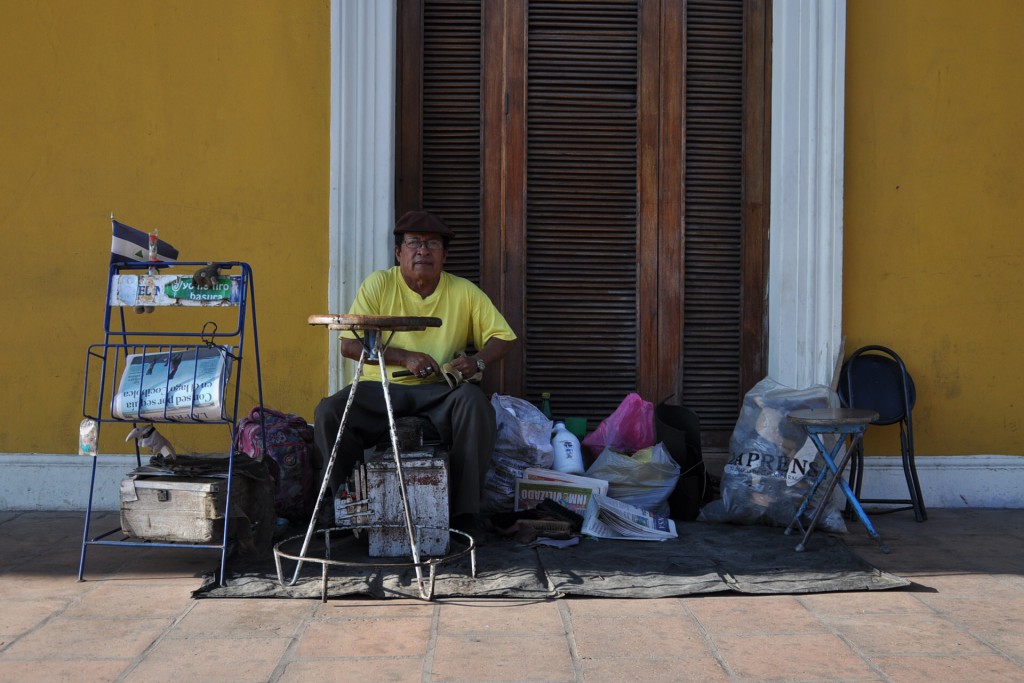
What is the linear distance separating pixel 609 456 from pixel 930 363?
5.86ft

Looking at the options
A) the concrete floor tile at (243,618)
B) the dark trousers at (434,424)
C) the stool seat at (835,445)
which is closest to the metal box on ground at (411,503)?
the dark trousers at (434,424)

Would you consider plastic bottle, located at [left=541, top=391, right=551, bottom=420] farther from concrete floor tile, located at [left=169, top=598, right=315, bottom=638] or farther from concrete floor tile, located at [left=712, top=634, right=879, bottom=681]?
concrete floor tile, located at [left=712, top=634, right=879, bottom=681]

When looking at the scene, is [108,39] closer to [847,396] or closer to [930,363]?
[847,396]

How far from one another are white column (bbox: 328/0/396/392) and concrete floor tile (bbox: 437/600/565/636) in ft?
5.99

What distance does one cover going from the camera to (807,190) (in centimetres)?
493

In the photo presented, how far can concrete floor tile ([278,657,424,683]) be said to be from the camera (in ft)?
8.69

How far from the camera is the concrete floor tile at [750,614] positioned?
3068 mm

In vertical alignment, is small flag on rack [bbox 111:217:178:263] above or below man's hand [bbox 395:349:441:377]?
above

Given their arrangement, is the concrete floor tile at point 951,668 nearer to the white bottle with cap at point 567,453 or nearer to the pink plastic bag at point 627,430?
the white bottle with cap at point 567,453

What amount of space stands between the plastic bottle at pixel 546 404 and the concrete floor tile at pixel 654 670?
2.19m

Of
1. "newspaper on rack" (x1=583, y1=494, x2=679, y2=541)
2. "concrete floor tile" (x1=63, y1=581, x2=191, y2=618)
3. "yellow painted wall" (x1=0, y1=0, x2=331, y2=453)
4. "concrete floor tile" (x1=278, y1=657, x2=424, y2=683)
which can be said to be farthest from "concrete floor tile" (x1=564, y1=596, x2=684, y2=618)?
"yellow painted wall" (x1=0, y1=0, x2=331, y2=453)

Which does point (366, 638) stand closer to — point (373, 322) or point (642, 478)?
point (373, 322)

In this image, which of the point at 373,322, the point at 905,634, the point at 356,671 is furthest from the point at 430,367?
the point at 905,634

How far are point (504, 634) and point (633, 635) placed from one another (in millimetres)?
402
